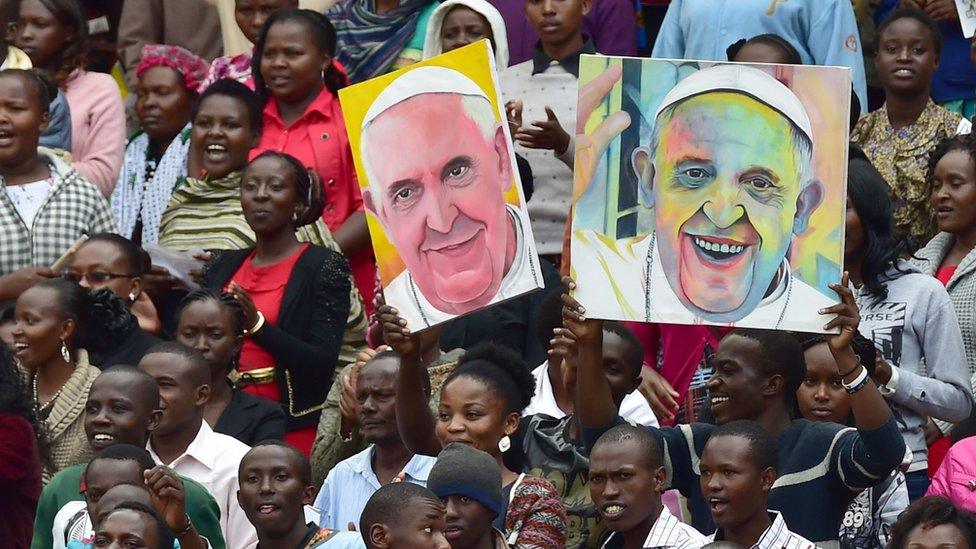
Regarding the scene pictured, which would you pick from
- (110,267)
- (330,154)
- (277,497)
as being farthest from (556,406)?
(330,154)

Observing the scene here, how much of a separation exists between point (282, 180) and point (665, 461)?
9.33ft

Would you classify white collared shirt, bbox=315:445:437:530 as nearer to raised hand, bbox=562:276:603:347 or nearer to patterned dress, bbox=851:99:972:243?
raised hand, bbox=562:276:603:347

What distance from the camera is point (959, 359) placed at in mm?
8180

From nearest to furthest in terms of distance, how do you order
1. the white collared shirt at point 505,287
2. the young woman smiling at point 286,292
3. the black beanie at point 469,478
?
the black beanie at point 469,478
the white collared shirt at point 505,287
the young woman smiling at point 286,292

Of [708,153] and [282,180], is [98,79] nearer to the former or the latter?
[282,180]

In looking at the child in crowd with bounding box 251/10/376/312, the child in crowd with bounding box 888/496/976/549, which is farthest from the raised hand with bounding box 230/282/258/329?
the child in crowd with bounding box 888/496/976/549

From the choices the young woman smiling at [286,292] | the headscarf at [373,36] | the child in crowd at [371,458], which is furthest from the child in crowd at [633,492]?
the headscarf at [373,36]

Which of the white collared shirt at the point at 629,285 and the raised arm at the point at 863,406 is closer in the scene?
the raised arm at the point at 863,406

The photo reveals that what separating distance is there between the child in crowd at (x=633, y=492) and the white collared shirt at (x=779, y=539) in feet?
0.80

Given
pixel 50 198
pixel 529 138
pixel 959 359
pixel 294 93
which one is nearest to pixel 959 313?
pixel 959 359

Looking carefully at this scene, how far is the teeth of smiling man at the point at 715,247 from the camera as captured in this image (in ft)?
23.4

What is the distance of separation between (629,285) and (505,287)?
1.97 ft

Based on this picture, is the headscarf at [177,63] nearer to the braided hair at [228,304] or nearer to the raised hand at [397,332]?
the braided hair at [228,304]

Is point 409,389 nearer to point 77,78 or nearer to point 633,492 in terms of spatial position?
point 633,492
